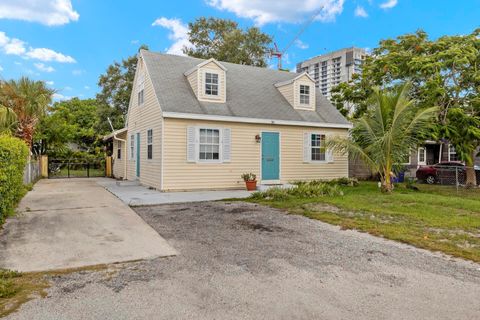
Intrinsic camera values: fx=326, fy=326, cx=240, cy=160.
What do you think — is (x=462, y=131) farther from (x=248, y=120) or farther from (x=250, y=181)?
(x=250, y=181)

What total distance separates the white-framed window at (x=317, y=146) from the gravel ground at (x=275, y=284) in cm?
890

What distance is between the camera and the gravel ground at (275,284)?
2.81 meters

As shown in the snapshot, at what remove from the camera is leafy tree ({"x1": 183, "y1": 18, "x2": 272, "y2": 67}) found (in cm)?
2670

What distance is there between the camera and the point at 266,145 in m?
12.9

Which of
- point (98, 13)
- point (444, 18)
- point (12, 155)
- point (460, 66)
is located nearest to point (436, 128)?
point (460, 66)

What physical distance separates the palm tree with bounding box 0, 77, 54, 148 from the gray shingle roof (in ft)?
18.8

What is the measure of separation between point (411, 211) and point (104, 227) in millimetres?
6668

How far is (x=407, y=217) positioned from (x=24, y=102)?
53.0ft

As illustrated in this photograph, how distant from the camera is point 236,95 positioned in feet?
44.4

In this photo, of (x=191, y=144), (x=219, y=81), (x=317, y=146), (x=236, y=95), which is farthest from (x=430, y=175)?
(x=191, y=144)

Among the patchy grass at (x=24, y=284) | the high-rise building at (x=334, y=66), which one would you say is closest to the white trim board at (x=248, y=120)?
the patchy grass at (x=24, y=284)

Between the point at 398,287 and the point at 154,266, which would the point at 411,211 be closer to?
the point at 398,287

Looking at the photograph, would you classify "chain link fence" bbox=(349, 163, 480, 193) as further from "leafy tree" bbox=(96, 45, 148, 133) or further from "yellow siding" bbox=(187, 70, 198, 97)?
"leafy tree" bbox=(96, 45, 148, 133)

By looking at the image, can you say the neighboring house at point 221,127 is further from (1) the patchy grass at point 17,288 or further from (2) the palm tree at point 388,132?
(1) the patchy grass at point 17,288
